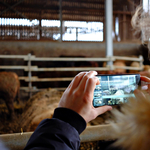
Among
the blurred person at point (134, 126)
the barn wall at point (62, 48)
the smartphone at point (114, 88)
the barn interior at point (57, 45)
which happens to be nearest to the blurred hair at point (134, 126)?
the blurred person at point (134, 126)

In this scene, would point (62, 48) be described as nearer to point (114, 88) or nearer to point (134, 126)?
point (114, 88)

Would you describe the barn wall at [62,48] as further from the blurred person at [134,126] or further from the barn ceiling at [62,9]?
the blurred person at [134,126]

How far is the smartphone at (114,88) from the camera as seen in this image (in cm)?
27

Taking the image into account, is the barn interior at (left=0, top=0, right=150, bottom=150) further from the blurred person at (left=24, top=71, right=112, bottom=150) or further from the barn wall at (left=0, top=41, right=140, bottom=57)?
the blurred person at (left=24, top=71, right=112, bottom=150)

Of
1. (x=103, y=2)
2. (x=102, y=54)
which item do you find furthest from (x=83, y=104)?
(x=103, y=2)

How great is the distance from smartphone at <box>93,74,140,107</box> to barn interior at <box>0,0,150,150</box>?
54cm

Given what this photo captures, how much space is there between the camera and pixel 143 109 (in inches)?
3.3

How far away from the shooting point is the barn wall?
3.08 feet

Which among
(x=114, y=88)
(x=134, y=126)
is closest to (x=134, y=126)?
(x=134, y=126)

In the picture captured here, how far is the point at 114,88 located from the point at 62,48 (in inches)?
32.4

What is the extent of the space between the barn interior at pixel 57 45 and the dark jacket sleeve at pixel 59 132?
0.70 metres

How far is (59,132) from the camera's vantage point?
118 mm

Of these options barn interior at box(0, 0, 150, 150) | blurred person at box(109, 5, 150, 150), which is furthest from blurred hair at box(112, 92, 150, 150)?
barn interior at box(0, 0, 150, 150)

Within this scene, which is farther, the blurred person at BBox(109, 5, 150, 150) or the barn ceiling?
the barn ceiling
